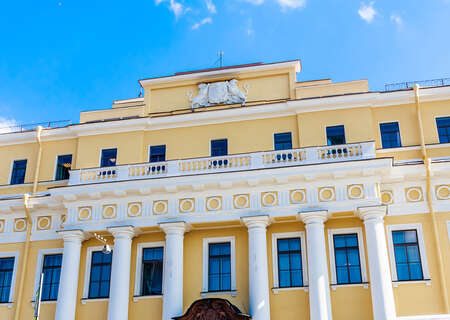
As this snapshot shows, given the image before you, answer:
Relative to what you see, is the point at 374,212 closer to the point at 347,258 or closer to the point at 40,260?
the point at 347,258

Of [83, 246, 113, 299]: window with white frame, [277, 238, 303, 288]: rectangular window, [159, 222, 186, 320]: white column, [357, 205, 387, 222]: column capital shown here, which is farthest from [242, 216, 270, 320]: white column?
[83, 246, 113, 299]: window with white frame

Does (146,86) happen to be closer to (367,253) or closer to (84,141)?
(84,141)

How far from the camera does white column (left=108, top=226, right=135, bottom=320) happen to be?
2062 cm

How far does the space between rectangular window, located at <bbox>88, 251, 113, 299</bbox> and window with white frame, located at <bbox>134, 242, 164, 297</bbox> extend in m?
1.29

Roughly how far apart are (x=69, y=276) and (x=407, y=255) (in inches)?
506

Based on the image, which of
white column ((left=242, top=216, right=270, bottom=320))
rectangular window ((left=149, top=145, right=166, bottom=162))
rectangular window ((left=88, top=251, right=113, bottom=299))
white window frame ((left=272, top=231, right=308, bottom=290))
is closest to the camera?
white column ((left=242, top=216, right=270, bottom=320))

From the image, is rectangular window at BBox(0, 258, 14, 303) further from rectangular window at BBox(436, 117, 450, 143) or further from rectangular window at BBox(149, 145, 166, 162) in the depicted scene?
rectangular window at BBox(436, 117, 450, 143)

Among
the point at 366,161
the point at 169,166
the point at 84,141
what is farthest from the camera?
the point at 84,141

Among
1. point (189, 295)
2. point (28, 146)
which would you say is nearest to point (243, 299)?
point (189, 295)

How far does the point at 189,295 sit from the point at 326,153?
297 inches

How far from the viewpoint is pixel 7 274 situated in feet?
76.6

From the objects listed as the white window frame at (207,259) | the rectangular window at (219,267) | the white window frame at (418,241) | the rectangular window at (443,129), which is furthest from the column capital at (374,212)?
the rectangular window at (219,267)

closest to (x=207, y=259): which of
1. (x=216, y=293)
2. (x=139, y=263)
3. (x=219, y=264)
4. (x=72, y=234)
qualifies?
(x=219, y=264)

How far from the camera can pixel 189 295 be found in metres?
21.1
